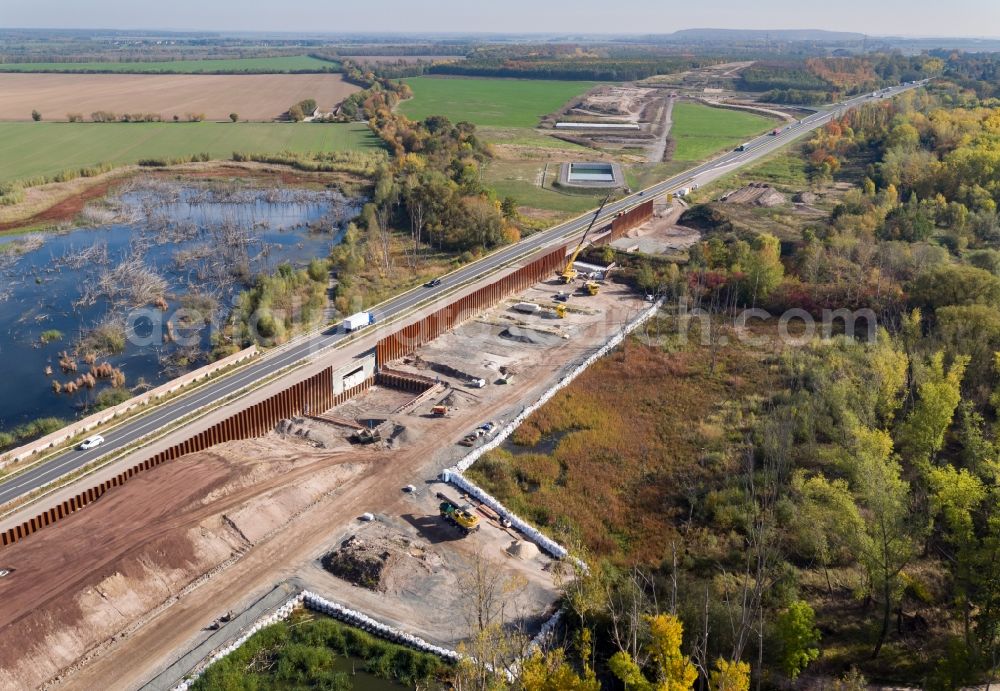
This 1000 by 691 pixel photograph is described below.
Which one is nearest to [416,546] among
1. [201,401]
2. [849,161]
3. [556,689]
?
[556,689]

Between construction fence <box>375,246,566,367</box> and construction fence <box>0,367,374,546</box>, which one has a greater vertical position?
construction fence <box>375,246,566,367</box>

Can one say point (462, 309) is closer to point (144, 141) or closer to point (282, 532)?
point (282, 532)

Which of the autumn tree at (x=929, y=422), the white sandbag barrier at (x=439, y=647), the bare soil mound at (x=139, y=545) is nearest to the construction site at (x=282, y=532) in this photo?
the bare soil mound at (x=139, y=545)

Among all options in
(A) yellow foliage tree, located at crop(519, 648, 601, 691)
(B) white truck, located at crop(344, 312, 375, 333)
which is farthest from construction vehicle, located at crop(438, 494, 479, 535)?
(B) white truck, located at crop(344, 312, 375, 333)

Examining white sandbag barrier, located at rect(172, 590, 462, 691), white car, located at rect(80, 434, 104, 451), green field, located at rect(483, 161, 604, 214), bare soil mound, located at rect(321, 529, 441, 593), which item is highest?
green field, located at rect(483, 161, 604, 214)

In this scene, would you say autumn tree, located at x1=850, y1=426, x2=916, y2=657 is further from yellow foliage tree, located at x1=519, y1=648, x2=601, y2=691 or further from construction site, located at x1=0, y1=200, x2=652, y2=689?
construction site, located at x1=0, y1=200, x2=652, y2=689

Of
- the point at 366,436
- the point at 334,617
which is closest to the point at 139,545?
the point at 334,617

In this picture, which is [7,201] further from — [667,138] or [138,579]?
[667,138]
